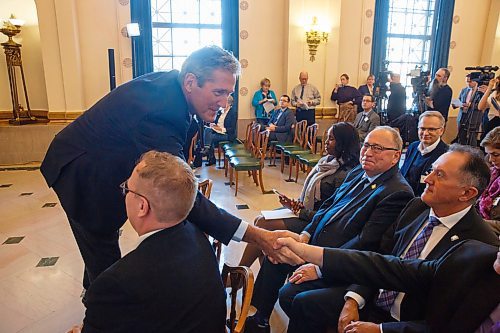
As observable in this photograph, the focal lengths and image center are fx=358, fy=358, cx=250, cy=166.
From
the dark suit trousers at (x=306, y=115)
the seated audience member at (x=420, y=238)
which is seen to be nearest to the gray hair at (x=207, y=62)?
the seated audience member at (x=420, y=238)

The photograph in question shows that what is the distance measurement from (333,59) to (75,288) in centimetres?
629

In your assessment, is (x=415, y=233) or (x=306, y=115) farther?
(x=306, y=115)

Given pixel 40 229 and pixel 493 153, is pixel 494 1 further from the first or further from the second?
pixel 40 229

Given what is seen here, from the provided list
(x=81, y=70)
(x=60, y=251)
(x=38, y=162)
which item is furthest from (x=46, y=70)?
(x=60, y=251)

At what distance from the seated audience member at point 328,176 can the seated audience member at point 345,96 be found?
4.85 metres

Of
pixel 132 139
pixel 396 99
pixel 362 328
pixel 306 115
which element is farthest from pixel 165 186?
pixel 396 99

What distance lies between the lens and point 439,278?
1178 mm

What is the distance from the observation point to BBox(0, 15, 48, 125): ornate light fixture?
5.88m

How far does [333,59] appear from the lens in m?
7.20

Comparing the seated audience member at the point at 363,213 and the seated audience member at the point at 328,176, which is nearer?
the seated audience member at the point at 363,213

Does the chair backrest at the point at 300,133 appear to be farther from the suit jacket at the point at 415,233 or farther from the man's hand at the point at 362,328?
the man's hand at the point at 362,328

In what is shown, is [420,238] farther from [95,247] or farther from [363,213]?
[95,247]

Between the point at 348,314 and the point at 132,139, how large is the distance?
113cm

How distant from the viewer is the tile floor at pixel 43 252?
7.13 ft
